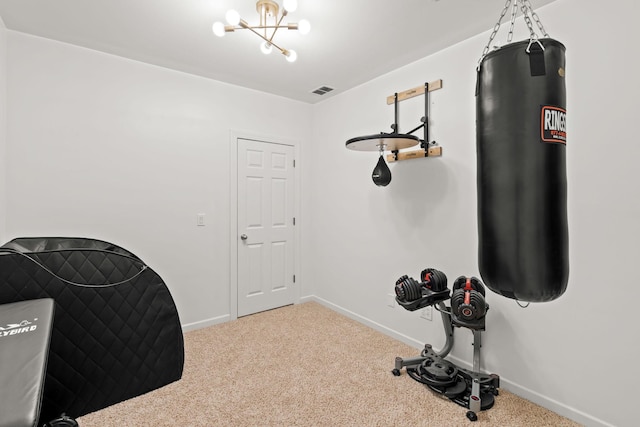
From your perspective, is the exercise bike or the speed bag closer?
the speed bag

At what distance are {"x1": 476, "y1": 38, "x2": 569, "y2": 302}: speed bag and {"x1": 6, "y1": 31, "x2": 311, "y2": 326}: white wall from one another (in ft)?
9.10

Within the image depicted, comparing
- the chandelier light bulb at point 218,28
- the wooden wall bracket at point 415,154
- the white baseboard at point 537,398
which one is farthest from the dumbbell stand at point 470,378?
the chandelier light bulb at point 218,28

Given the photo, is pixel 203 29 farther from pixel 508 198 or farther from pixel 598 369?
Result: pixel 598 369

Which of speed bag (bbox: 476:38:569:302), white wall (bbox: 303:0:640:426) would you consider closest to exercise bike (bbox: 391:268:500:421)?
white wall (bbox: 303:0:640:426)

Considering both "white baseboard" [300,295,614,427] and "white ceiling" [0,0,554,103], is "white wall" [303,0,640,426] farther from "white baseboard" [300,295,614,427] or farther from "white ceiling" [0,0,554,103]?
"white ceiling" [0,0,554,103]

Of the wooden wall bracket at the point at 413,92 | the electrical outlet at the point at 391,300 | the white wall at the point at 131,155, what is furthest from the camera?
the electrical outlet at the point at 391,300

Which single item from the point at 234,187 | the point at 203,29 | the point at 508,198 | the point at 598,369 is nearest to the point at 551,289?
the point at 508,198

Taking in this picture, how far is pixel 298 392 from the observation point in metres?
2.23

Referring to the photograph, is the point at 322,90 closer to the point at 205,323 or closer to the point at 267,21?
the point at 267,21

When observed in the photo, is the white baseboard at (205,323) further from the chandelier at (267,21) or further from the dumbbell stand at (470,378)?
the chandelier at (267,21)

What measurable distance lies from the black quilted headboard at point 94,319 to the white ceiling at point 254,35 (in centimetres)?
166

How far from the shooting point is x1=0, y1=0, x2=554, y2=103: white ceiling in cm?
208

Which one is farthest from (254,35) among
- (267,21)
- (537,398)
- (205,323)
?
(537,398)

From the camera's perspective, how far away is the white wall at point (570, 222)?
1.78 m
